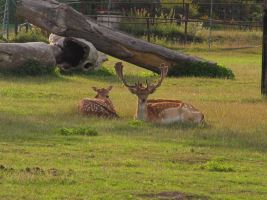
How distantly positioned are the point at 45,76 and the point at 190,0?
118 feet

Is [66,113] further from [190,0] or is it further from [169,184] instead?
[190,0]

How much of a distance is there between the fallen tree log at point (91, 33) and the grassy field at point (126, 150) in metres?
3.65

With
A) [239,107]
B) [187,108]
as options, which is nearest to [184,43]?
[239,107]

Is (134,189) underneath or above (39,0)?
underneath

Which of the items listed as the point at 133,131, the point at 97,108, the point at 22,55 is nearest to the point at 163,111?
the point at 133,131

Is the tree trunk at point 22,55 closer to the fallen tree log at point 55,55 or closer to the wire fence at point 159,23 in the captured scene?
the fallen tree log at point 55,55

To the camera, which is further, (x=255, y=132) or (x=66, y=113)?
(x=66, y=113)

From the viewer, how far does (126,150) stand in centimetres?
1219

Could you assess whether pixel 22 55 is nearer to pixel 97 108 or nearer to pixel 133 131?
pixel 97 108

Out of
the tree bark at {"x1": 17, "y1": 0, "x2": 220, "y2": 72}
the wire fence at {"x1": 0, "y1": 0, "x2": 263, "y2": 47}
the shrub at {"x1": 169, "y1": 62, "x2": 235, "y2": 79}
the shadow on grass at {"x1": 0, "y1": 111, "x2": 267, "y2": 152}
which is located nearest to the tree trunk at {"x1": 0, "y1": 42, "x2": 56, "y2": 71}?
the tree bark at {"x1": 17, "y1": 0, "x2": 220, "y2": 72}

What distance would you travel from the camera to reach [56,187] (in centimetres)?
914

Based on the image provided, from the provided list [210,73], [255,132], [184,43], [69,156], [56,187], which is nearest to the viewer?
[56,187]

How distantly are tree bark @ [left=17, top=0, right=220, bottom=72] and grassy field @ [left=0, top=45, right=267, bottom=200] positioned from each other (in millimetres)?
3652

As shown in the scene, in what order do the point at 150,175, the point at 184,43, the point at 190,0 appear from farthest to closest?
1. the point at 190,0
2. the point at 184,43
3. the point at 150,175
